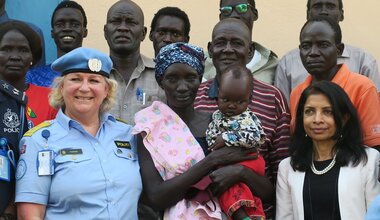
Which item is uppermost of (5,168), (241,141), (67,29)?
(67,29)

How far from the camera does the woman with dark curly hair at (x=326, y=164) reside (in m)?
4.29

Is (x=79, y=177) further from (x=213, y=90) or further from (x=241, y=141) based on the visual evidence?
(x=213, y=90)

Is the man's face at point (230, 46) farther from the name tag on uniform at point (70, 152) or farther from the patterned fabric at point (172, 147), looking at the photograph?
the name tag on uniform at point (70, 152)

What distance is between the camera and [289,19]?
7.09 m

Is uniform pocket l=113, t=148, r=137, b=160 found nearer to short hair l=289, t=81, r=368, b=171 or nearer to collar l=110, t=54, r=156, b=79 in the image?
short hair l=289, t=81, r=368, b=171

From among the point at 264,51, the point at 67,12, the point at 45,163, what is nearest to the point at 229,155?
the point at 45,163

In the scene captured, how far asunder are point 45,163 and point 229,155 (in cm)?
96

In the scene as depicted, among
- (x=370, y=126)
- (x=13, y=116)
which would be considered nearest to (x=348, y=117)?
(x=370, y=126)

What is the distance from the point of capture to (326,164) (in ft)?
14.6

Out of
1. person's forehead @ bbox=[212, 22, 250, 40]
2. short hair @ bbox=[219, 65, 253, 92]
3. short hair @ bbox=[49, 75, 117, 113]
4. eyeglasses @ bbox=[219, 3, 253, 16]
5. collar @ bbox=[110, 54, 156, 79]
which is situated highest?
person's forehead @ bbox=[212, 22, 250, 40]

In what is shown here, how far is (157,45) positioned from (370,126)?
75.3 inches

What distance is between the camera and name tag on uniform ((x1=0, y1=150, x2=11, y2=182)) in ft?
13.2

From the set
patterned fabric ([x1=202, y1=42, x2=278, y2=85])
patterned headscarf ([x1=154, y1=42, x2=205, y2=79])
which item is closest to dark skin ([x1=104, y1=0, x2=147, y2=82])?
patterned fabric ([x1=202, y1=42, x2=278, y2=85])

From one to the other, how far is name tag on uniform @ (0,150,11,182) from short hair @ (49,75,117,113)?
418mm
